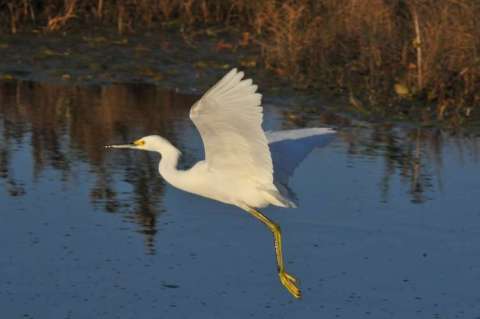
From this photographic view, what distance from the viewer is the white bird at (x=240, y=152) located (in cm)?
633

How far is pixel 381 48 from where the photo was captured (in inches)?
502

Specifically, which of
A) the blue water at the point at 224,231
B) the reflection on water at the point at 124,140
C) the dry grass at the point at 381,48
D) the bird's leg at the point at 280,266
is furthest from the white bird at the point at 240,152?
the dry grass at the point at 381,48

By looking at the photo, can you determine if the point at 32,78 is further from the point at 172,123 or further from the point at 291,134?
the point at 291,134

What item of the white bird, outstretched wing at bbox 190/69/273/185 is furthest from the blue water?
outstretched wing at bbox 190/69/273/185

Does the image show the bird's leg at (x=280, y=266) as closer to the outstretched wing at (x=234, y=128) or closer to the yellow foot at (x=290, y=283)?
the yellow foot at (x=290, y=283)

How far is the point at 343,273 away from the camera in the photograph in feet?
24.4

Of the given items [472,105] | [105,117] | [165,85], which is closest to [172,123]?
[105,117]

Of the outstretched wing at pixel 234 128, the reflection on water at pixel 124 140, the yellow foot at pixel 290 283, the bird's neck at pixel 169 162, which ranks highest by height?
the outstretched wing at pixel 234 128

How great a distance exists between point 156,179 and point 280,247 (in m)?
2.07

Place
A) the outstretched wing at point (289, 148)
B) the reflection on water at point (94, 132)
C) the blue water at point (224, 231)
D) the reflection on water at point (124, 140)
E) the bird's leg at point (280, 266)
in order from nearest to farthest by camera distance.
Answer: the blue water at point (224, 231), the bird's leg at point (280, 266), the outstretched wing at point (289, 148), the reflection on water at point (94, 132), the reflection on water at point (124, 140)

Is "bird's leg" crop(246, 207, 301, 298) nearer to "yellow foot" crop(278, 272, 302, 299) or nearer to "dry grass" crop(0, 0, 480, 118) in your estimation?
"yellow foot" crop(278, 272, 302, 299)

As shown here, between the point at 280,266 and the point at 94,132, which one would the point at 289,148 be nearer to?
the point at 280,266

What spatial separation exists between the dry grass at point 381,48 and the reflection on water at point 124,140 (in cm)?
80

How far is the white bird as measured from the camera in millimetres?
6332
